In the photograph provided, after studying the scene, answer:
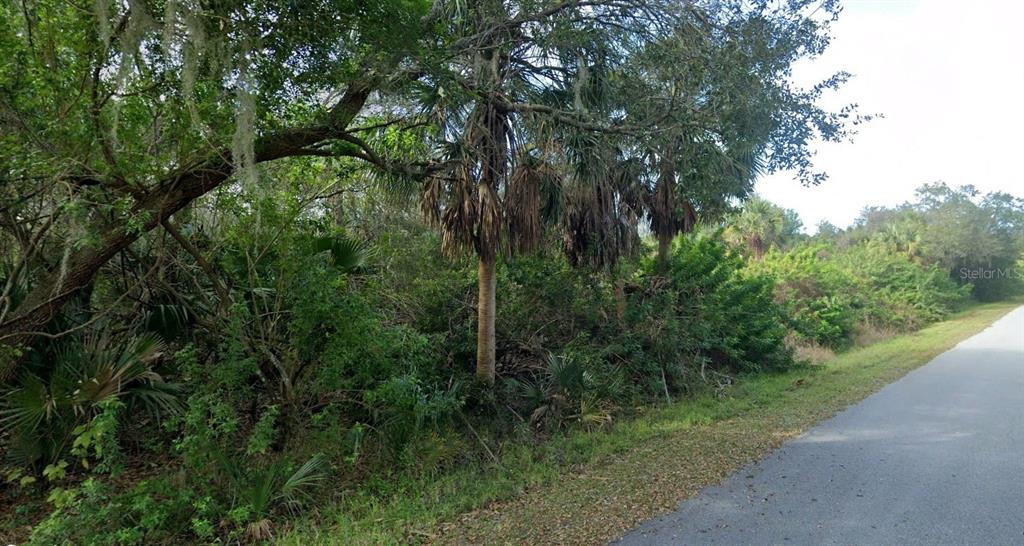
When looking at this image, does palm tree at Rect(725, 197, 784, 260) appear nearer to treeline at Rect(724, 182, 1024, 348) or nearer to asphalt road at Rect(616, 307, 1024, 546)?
treeline at Rect(724, 182, 1024, 348)

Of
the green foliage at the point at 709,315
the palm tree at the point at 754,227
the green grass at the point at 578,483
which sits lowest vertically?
the green grass at the point at 578,483

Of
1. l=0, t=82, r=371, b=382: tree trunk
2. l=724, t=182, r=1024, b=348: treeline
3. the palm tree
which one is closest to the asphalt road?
l=0, t=82, r=371, b=382: tree trunk

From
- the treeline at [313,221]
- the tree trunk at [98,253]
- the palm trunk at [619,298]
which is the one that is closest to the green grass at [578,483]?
the treeline at [313,221]

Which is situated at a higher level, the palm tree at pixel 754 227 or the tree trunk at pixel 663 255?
the palm tree at pixel 754 227

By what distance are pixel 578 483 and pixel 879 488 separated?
9.19 feet

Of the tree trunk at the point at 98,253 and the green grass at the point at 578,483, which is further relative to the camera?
the tree trunk at the point at 98,253

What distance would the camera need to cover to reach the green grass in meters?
5.08

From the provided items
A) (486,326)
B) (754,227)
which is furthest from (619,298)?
(754,227)

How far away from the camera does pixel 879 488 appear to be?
5605 millimetres

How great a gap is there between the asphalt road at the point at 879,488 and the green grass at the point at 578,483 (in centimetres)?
34

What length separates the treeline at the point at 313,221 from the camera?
5.69 meters

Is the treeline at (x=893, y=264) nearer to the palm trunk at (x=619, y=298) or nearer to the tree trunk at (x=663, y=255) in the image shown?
the tree trunk at (x=663, y=255)

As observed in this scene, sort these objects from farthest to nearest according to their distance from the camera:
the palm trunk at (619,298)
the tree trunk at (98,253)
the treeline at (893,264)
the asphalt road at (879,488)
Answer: the treeline at (893,264), the palm trunk at (619,298), the tree trunk at (98,253), the asphalt road at (879,488)

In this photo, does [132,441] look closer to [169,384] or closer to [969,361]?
[169,384]
